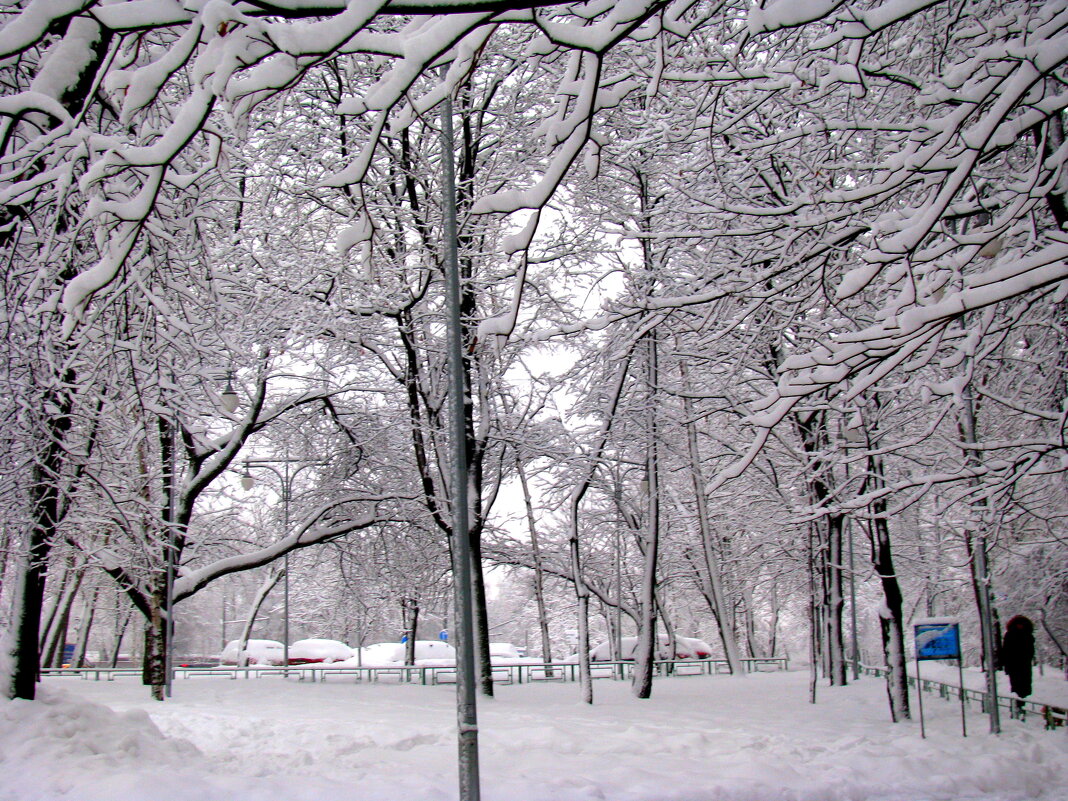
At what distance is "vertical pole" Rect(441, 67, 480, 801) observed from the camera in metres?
6.29

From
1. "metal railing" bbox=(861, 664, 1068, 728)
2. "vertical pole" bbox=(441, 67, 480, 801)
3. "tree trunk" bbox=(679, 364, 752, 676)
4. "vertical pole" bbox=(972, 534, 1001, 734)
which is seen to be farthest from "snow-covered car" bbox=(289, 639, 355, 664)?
"vertical pole" bbox=(441, 67, 480, 801)

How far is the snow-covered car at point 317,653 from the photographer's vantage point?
42781 millimetres

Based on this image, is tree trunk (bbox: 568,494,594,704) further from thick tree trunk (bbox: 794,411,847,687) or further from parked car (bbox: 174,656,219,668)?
parked car (bbox: 174,656,219,668)

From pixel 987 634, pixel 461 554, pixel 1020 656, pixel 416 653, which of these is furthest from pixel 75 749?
pixel 416 653

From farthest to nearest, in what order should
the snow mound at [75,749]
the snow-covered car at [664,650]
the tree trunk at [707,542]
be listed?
the snow-covered car at [664,650]
the tree trunk at [707,542]
the snow mound at [75,749]

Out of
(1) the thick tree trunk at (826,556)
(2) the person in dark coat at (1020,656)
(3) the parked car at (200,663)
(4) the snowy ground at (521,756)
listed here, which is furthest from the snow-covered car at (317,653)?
(2) the person in dark coat at (1020,656)

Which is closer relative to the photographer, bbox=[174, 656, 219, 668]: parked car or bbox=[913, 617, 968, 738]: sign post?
bbox=[913, 617, 968, 738]: sign post

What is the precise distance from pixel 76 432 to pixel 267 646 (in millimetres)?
39105

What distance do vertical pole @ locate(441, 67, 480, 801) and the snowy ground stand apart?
0.97 metres

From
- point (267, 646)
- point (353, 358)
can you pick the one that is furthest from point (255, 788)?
point (267, 646)

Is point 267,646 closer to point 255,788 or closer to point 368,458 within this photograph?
point 368,458

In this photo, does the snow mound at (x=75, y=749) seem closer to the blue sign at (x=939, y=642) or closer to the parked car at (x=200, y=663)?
the blue sign at (x=939, y=642)

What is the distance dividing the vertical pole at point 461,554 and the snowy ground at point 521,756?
97 cm

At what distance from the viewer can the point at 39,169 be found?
22.7ft
